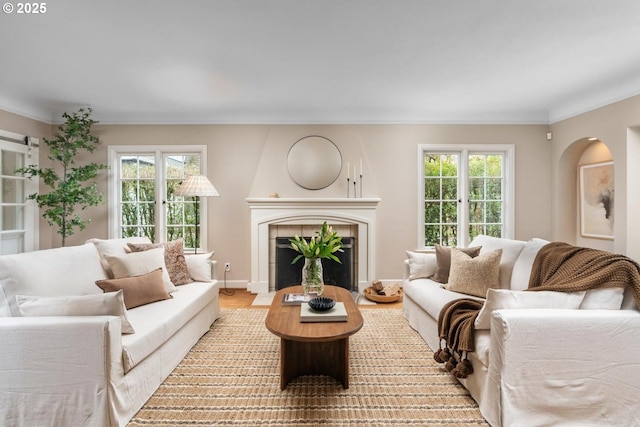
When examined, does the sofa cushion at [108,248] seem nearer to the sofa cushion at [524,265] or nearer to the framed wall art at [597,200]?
the sofa cushion at [524,265]

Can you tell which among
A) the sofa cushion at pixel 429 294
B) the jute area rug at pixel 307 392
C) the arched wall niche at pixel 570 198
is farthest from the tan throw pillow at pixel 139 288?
the arched wall niche at pixel 570 198

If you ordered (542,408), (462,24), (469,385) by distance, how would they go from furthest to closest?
(462,24) → (469,385) → (542,408)

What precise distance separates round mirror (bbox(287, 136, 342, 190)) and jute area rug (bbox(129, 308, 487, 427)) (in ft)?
7.76

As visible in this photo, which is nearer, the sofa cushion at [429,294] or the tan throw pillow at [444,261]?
the sofa cushion at [429,294]

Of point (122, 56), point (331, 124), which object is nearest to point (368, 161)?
point (331, 124)

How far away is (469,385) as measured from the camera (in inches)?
79.8

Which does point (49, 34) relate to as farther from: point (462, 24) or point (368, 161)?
point (368, 161)

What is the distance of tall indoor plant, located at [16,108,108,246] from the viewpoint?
13.2 feet

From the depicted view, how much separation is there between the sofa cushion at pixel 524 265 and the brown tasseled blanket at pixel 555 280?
0.13 metres

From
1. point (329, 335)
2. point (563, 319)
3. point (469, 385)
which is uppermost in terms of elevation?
point (563, 319)

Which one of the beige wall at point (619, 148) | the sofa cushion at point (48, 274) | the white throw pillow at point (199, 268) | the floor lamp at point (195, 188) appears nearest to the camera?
the sofa cushion at point (48, 274)

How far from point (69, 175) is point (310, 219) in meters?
3.12

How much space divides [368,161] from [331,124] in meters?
0.74

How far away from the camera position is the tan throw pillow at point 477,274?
267cm
